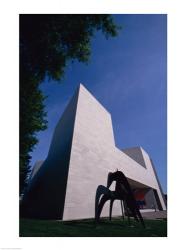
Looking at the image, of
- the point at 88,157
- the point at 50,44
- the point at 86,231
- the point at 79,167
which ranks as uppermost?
the point at 50,44

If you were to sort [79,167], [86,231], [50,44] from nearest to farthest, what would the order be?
[86,231]
[50,44]
[79,167]

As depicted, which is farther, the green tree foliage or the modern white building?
the modern white building

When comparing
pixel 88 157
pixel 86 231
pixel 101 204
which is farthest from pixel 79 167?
pixel 86 231

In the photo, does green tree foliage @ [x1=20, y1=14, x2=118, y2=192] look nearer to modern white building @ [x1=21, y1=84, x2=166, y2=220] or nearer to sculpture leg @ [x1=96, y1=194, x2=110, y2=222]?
modern white building @ [x1=21, y1=84, x2=166, y2=220]

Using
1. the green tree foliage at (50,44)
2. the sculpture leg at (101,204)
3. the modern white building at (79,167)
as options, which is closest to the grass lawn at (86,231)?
the sculpture leg at (101,204)

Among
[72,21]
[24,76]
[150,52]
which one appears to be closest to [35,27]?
[72,21]

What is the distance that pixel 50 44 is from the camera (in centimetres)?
785

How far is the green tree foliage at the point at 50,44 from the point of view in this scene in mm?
7406

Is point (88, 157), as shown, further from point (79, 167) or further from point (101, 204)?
point (101, 204)

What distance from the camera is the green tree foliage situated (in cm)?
741

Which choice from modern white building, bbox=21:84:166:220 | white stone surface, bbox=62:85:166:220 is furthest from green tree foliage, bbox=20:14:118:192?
white stone surface, bbox=62:85:166:220
